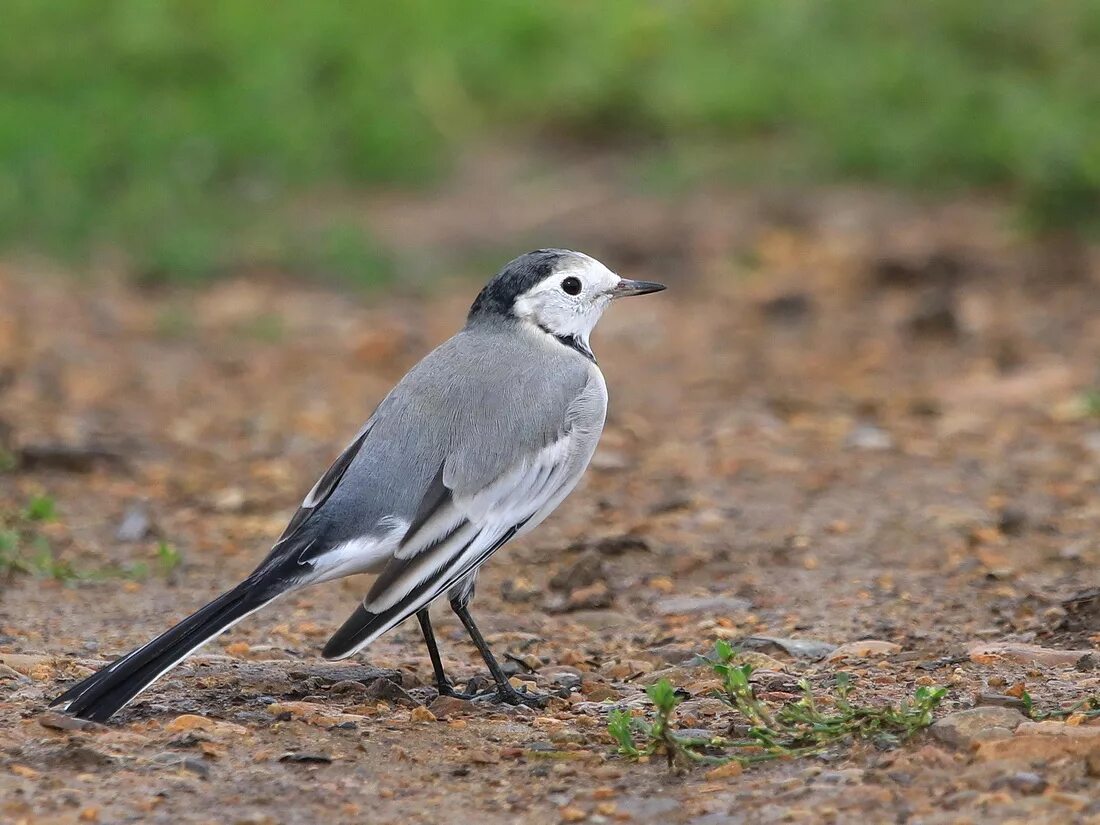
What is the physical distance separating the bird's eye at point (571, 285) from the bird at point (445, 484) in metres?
0.01

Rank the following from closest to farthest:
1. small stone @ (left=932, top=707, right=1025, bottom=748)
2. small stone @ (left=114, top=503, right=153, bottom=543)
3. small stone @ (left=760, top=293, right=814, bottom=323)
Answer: small stone @ (left=932, top=707, right=1025, bottom=748) → small stone @ (left=114, top=503, right=153, bottom=543) → small stone @ (left=760, top=293, right=814, bottom=323)

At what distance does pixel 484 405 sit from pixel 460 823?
1.66 metres

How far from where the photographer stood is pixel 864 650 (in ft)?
17.6

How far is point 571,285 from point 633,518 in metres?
1.59

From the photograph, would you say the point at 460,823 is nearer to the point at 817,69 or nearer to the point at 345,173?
the point at 345,173

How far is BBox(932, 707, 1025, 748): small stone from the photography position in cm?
419

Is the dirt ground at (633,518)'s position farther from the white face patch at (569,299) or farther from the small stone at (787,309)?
the white face patch at (569,299)

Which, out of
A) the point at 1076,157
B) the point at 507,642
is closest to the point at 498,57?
the point at 1076,157

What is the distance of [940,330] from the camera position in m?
9.95

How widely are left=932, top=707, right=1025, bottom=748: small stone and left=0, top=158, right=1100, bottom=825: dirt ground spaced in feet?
0.07

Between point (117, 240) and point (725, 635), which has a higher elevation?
point (117, 240)

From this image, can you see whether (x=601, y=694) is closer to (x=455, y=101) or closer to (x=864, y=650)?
(x=864, y=650)

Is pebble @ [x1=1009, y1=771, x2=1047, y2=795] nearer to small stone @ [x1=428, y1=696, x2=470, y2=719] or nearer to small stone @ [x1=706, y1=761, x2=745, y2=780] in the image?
small stone @ [x1=706, y1=761, x2=745, y2=780]

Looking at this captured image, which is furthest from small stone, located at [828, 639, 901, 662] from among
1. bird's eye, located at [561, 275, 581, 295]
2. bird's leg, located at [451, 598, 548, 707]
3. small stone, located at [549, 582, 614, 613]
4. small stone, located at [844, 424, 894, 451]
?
small stone, located at [844, 424, 894, 451]
